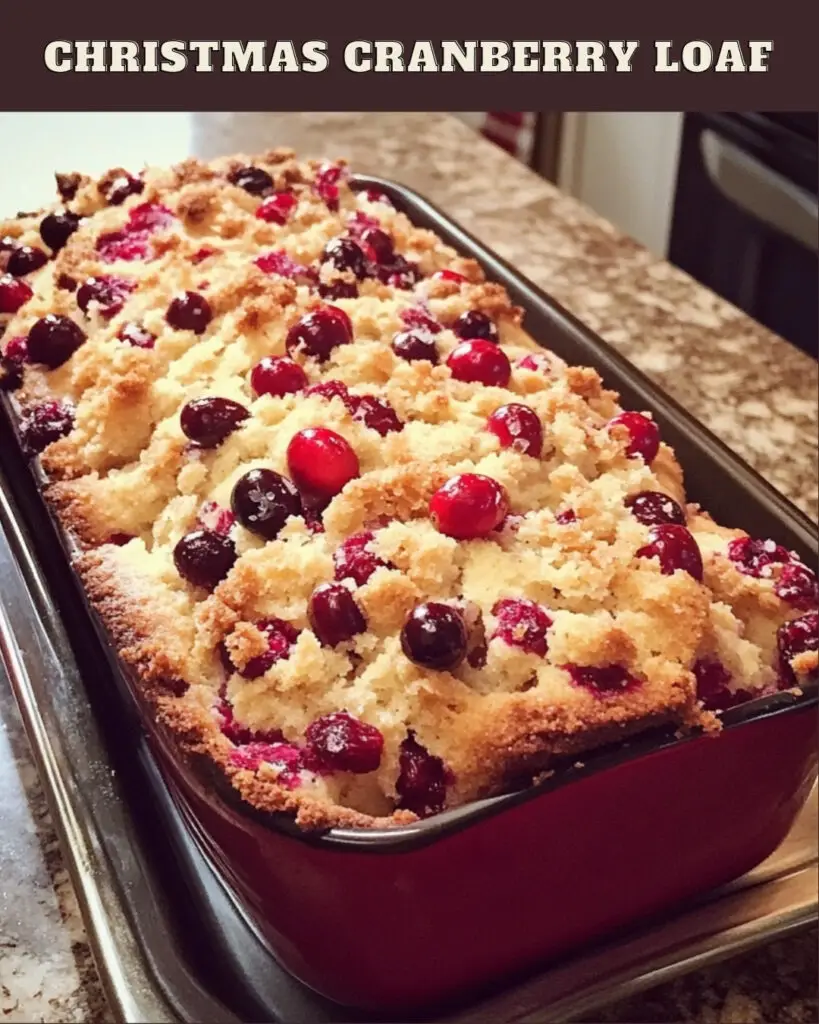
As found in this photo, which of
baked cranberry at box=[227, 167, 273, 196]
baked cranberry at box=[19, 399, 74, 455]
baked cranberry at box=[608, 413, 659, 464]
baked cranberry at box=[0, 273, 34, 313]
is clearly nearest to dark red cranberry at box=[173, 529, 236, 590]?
baked cranberry at box=[19, 399, 74, 455]

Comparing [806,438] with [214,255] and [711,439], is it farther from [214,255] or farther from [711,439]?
[214,255]

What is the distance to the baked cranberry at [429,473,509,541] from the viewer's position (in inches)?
33.3

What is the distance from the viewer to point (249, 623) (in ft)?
2.59

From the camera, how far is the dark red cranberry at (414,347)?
1072mm

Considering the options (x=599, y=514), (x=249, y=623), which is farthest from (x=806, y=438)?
(x=249, y=623)

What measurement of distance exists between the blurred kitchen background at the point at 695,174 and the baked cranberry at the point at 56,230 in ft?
0.66

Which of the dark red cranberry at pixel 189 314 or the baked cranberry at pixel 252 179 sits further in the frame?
the baked cranberry at pixel 252 179

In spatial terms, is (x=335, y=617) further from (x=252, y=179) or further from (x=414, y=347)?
(x=252, y=179)

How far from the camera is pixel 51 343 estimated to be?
1.09m

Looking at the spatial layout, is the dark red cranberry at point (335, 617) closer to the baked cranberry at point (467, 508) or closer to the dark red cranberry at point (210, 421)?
the baked cranberry at point (467, 508)

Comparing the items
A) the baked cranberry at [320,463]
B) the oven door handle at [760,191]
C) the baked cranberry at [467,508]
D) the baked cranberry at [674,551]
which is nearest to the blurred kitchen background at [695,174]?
the oven door handle at [760,191]

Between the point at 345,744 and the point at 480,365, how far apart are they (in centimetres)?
45

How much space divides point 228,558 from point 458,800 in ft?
0.84

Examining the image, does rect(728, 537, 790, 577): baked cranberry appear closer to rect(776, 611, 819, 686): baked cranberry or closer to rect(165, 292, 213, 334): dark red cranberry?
rect(776, 611, 819, 686): baked cranberry
